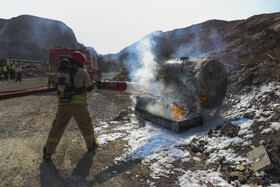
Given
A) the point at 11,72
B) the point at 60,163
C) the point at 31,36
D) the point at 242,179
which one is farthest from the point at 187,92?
the point at 31,36

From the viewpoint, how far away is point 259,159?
9.39ft

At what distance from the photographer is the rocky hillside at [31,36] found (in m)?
50.7

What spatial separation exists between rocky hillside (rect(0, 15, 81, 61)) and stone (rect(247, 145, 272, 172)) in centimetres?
5218

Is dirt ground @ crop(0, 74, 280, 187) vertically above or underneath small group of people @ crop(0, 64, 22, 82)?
underneath

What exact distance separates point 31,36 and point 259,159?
6966 cm

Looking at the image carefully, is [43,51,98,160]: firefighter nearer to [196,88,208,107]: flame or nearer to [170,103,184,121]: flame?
[170,103,184,121]: flame

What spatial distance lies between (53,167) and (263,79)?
6052mm

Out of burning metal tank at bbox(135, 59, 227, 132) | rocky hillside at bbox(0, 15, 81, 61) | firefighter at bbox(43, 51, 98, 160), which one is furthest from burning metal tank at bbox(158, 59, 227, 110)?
Result: rocky hillside at bbox(0, 15, 81, 61)

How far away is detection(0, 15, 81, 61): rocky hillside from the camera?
5069cm

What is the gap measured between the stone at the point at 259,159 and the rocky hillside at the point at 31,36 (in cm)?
5218

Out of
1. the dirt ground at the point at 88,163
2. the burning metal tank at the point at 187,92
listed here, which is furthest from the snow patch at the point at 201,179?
the burning metal tank at the point at 187,92

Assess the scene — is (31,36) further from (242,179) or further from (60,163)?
(242,179)

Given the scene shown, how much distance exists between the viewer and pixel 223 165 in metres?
3.16

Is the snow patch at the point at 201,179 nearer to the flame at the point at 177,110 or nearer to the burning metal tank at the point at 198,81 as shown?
the burning metal tank at the point at 198,81
